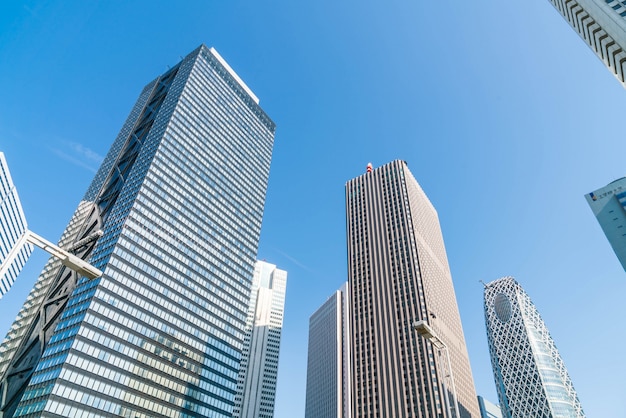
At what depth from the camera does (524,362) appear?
561 ft

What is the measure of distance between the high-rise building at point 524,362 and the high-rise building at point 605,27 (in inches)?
5911

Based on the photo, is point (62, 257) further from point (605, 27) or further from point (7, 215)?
point (7, 215)

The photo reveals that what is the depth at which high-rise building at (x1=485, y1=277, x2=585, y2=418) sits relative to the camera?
531ft

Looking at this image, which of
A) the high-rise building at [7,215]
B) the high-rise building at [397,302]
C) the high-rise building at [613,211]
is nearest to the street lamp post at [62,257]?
the high-rise building at [7,215]

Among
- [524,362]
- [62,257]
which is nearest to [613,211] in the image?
[524,362]

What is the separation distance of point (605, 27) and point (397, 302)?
98012 mm

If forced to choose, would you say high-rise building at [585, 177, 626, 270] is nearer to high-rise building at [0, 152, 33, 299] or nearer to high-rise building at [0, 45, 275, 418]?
high-rise building at [0, 45, 275, 418]

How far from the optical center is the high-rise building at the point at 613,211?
4237 inches

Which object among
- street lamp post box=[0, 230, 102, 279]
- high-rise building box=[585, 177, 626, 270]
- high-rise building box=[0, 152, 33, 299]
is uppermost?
high-rise building box=[585, 177, 626, 270]

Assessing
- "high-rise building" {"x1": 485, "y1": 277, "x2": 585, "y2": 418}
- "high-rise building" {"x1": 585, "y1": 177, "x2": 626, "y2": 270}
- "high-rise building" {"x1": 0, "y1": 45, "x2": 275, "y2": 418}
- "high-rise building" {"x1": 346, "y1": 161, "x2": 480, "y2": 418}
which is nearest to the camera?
"high-rise building" {"x1": 0, "y1": 45, "x2": 275, "y2": 418}

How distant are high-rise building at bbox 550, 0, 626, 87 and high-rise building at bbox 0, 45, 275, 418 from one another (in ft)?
281

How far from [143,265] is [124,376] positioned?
90.1ft

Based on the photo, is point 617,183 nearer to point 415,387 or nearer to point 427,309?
point 427,309

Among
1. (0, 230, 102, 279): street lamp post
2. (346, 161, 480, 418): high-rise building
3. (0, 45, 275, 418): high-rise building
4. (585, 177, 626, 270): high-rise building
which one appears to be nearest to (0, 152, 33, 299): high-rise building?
(0, 45, 275, 418): high-rise building
